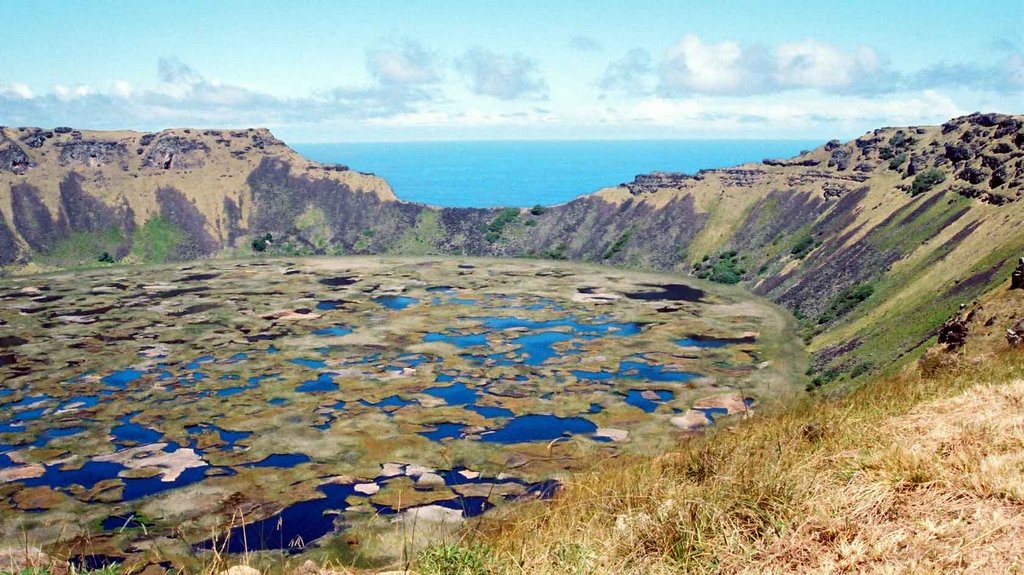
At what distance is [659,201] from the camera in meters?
164

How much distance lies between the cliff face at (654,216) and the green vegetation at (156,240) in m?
0.48

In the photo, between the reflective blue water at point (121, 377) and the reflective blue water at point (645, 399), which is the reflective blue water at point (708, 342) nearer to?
the reflective blue water at point (645, 399)

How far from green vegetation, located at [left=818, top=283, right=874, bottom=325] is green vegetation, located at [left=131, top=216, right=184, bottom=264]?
130m

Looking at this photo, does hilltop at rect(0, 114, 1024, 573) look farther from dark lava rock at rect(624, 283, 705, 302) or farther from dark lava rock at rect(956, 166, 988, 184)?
dark lava rock at rect(624, 283, 705, 302)

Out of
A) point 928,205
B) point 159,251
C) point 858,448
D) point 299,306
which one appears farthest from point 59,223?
point 858,448

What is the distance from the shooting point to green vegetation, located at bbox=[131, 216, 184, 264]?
15312 centimetres

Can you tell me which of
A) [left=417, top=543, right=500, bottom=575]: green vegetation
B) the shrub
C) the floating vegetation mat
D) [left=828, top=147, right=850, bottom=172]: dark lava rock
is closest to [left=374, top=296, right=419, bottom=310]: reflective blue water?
the floating vegetation mat

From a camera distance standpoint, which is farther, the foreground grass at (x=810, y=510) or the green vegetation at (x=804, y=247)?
the green vegetation at (x=804, y=247)

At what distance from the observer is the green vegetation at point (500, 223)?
167 metres

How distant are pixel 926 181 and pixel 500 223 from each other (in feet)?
298

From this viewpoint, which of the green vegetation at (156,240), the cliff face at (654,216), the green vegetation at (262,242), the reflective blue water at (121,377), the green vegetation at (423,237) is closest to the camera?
the reflective blue water at (121,377)

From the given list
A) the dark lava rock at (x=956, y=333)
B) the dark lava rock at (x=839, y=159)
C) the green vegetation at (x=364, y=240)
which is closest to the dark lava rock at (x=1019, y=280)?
the dark lava rock at (x=956, y=333)

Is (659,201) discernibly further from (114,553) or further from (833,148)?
(114,553)

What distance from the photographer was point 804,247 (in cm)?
12069
